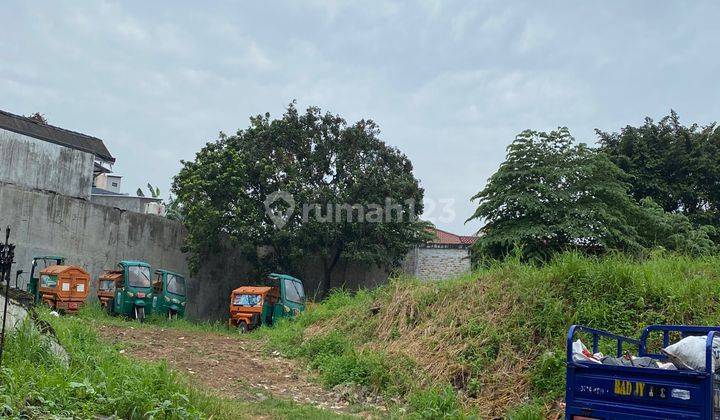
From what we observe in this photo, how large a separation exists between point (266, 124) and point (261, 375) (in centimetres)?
1501

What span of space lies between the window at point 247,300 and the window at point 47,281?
4.75m

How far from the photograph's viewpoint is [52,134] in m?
26.8

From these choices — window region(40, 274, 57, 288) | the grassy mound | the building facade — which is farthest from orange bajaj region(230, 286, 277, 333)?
the building facade

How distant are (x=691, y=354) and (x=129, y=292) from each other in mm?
15532

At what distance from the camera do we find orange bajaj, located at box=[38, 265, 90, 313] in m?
17.4

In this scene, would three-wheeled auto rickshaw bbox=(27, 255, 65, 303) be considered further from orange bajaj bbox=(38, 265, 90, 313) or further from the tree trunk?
the tree trunk

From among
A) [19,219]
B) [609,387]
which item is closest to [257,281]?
[19,219]

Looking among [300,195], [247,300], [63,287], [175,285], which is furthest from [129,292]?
[300,195]

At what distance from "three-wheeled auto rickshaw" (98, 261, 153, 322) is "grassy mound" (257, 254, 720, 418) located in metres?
7.33

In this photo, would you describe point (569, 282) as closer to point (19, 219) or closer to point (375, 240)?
point (375, 240)

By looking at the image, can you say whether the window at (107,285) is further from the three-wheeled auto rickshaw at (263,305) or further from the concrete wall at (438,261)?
the concrete wall at (438,261)

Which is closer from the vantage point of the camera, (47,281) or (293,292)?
(47,281)

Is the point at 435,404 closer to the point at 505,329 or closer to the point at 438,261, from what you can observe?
the point at 505,329

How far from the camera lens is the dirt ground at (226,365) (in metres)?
9.91
